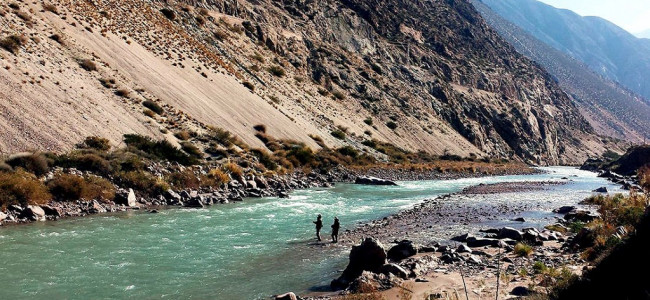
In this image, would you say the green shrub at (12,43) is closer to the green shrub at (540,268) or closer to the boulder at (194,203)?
the boulder at (194,203)

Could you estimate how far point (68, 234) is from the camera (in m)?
17.9

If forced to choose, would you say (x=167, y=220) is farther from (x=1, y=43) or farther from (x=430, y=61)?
(x=430, y=61)

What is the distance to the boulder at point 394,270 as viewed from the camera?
41.4 feet

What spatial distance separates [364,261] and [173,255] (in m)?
7.05

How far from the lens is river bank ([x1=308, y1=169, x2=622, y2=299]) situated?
11578mm

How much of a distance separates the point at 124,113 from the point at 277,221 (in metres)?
19.3

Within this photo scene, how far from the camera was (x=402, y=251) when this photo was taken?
15.5m

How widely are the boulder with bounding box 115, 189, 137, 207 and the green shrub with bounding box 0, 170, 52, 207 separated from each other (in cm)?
332

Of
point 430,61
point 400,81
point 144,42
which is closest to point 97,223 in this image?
point 144,42

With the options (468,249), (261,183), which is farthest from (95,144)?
(468,249)

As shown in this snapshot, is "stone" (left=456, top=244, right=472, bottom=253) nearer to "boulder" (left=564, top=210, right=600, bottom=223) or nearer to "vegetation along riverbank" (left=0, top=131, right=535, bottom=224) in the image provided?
"boulder" (left=564, top=210, right=600, bottom=223)

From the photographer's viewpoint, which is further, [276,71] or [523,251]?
[276,71]

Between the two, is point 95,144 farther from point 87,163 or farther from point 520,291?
point 520,291

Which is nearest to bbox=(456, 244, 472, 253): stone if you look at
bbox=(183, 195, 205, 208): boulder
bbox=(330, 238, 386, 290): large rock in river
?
bbox=(330, 238, 386, 290): large rock in river
